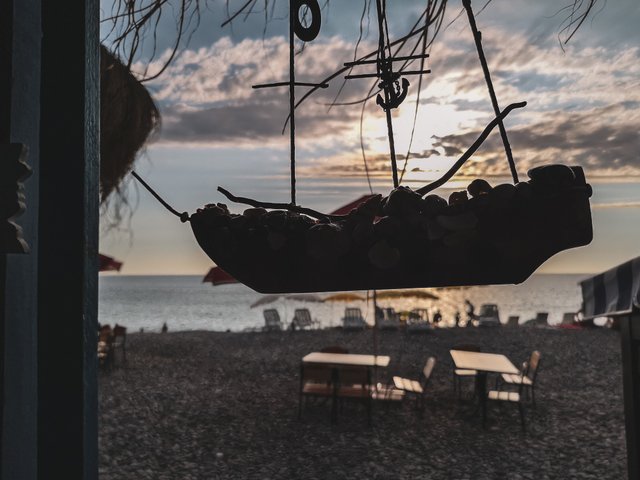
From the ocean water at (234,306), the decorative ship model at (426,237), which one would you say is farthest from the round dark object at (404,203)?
the ocean water at (234,306)

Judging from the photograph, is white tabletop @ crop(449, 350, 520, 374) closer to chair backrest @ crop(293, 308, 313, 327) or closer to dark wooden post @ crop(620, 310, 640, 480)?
dark wooden post @ crop(620, 310, 640, 480)

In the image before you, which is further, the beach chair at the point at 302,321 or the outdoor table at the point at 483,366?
the beach chair at the point at 302,321

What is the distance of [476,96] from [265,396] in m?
8.30

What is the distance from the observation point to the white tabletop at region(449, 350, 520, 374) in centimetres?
741

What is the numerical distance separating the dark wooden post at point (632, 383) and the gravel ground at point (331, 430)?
1.54 meters

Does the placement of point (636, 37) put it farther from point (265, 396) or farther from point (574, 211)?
point (265, 396)

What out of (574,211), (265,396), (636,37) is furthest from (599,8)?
(265,396)

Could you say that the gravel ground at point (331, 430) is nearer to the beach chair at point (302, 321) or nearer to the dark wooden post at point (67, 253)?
the dark wooden post at point (67, 253)

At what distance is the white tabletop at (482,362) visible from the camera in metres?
7.41

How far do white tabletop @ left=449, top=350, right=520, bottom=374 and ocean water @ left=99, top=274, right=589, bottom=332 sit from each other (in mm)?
29023

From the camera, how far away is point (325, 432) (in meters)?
7.10

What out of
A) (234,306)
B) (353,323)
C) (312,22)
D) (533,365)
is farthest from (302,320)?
(234,306)

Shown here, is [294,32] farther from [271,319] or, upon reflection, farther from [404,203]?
[271,319]

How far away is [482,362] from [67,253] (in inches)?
311
